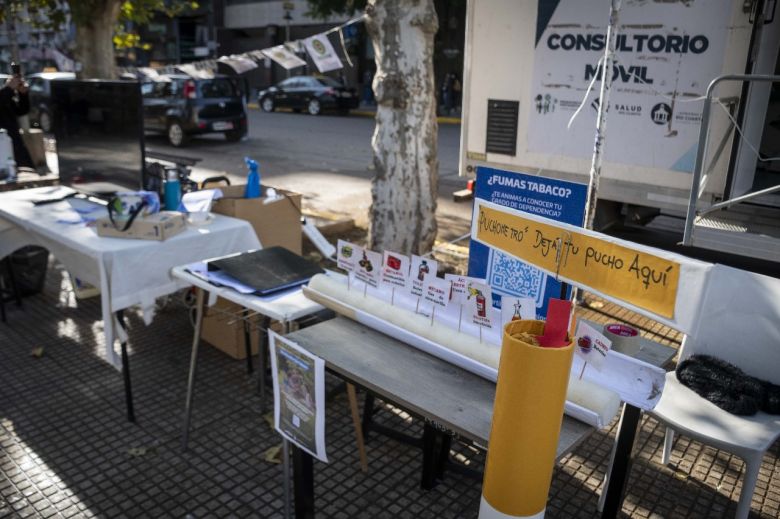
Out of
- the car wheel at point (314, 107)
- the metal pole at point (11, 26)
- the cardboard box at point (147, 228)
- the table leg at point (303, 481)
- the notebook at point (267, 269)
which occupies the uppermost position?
the metal pole at point (11, 26)

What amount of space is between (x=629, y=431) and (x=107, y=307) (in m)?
2.79

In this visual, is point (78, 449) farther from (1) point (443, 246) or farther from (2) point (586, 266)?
(1) point (443, 246)

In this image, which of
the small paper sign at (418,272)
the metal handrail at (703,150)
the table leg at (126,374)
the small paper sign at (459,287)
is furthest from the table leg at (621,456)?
the table leg at (126,374)

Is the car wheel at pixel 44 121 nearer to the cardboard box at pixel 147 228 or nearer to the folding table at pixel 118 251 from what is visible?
the folding table at pixel 118 251

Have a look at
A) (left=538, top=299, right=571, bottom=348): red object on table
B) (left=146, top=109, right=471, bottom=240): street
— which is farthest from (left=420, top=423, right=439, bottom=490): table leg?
(left=146, top=109, right=471, bottom=240): street

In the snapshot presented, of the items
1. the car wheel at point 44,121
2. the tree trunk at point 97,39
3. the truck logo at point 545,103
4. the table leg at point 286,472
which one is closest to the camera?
the table leg at point 286,472

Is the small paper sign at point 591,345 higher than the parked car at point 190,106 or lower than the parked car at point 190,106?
lower

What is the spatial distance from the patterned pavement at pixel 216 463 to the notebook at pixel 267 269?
0.92 m

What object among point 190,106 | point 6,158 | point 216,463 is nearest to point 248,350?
point 216,463

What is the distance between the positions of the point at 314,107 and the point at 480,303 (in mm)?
21223

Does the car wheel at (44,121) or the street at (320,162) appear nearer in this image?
the street at (320,162)

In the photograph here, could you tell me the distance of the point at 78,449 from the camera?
3.41 m

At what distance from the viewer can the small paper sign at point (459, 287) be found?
2.45 m

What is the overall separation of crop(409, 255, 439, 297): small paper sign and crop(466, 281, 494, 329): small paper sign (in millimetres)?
226
